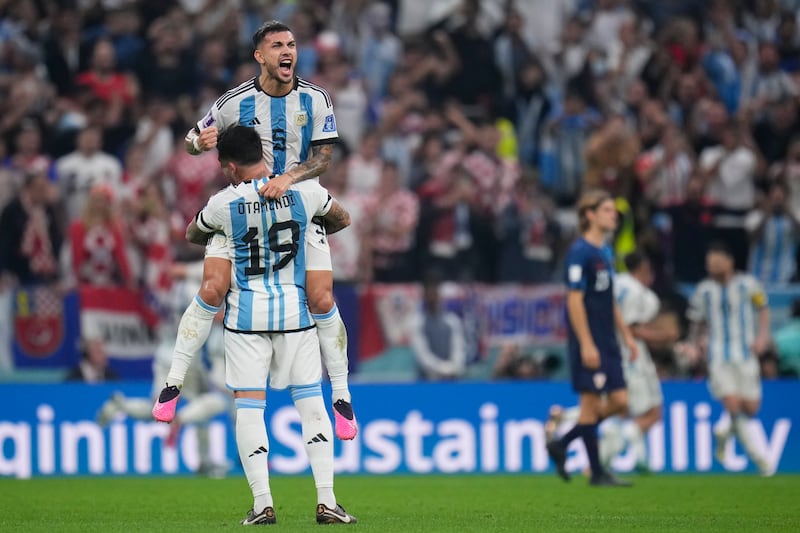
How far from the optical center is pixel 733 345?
14.7 meters

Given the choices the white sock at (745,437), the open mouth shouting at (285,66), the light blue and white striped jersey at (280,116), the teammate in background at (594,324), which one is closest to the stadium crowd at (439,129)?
the white sock at (745,437)

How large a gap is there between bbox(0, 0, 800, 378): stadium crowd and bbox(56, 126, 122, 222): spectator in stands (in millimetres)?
24

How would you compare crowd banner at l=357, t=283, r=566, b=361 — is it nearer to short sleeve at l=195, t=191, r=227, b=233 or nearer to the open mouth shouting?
the open mouth shouting

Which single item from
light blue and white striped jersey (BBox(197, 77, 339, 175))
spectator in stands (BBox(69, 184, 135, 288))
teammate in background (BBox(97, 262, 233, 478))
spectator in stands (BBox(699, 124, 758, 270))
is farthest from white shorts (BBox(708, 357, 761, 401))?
light blue and white striped jersey (BBox(197, 77, 339, 175))

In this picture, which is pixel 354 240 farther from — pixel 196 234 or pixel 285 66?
pixel 196 234

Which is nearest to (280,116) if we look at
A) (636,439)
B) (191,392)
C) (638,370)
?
(638,370)

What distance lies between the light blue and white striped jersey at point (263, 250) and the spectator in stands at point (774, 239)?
33.1 ft

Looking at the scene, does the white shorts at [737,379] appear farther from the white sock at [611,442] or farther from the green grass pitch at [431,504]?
the white sock at [611,442]

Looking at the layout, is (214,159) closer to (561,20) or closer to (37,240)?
(37,240)

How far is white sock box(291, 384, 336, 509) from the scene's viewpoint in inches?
316

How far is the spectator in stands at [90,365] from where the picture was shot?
15383mm

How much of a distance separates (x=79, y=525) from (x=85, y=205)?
8.20 m

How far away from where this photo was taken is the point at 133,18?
18.4 metres

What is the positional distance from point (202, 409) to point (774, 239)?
7012mm
